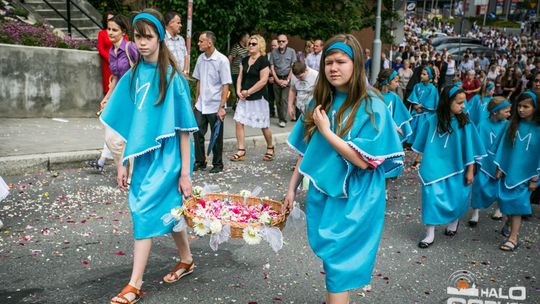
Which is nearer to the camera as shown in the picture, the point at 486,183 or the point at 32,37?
the point at 486,183

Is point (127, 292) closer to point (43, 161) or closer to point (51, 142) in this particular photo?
point (43, 161)

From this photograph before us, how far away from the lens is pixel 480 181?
252 inches

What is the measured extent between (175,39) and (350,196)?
5.80 metres

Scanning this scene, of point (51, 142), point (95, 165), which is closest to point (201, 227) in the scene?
point (95, 165)

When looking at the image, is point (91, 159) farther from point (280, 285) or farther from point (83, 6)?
point (83, 6)

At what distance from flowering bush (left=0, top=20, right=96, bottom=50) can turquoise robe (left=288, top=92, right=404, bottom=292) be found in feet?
28.1

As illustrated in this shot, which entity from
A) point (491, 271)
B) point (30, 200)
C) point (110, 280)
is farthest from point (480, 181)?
point (30, 200)

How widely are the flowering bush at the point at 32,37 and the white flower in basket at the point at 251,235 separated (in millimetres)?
8297

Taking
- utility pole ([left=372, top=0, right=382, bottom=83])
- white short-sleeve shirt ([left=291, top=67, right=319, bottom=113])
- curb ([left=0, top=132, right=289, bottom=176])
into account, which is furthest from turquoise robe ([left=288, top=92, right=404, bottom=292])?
utility pole ([left=372, top=0, right=382, bottom=83])

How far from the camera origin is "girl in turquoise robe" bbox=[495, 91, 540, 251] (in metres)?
5.74

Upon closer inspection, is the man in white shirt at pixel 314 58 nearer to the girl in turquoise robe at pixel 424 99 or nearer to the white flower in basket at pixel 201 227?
the girl in turquoise robe at pixel 424 99

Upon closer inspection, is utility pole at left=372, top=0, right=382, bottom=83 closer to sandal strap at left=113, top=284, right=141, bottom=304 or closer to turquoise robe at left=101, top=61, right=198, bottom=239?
turquoise robe at left=101, top=61, right=198, bottom=239

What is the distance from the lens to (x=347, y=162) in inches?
128

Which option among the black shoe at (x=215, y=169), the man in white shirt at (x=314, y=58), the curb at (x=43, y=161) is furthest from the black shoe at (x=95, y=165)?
the man in white shirt at (x=314, y=58)
